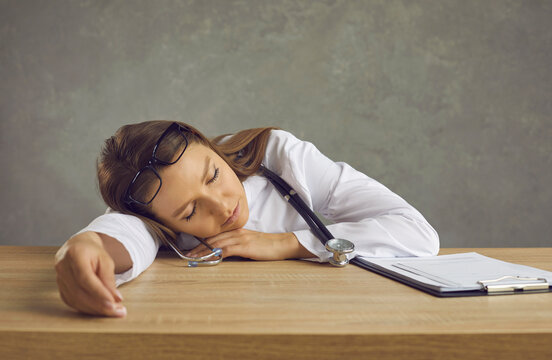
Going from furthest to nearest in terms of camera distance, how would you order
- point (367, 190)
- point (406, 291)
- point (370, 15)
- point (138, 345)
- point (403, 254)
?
point (370, 15) < point (367, 190) < point (403, 254) < point (406, 291) < point (138, 345)

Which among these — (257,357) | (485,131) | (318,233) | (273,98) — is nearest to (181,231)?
(318,233)

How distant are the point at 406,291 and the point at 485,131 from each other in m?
2.10

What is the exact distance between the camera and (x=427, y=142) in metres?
2.44

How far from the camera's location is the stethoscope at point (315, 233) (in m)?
0.81

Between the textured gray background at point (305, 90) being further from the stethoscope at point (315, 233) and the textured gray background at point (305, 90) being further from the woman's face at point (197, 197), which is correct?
the woman's face at point (197, 197)

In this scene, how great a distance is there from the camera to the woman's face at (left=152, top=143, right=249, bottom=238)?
0.88 metres

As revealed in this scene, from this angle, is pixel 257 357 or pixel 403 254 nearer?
pixel 257 357

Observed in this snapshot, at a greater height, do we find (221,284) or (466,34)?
(466,34)

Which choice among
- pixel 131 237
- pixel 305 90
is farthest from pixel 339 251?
pixel 305 90

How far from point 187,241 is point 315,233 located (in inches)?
11.2

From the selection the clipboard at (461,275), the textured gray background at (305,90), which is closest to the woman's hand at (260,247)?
the clipboard at (461,275)

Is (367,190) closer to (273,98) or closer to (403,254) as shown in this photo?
(403,254)

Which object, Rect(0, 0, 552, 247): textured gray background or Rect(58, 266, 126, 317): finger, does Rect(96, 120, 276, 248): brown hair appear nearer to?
Rect(58, 266, 126, 317): finger

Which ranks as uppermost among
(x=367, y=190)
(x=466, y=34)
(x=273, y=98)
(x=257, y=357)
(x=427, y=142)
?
(x=466, y=34)
